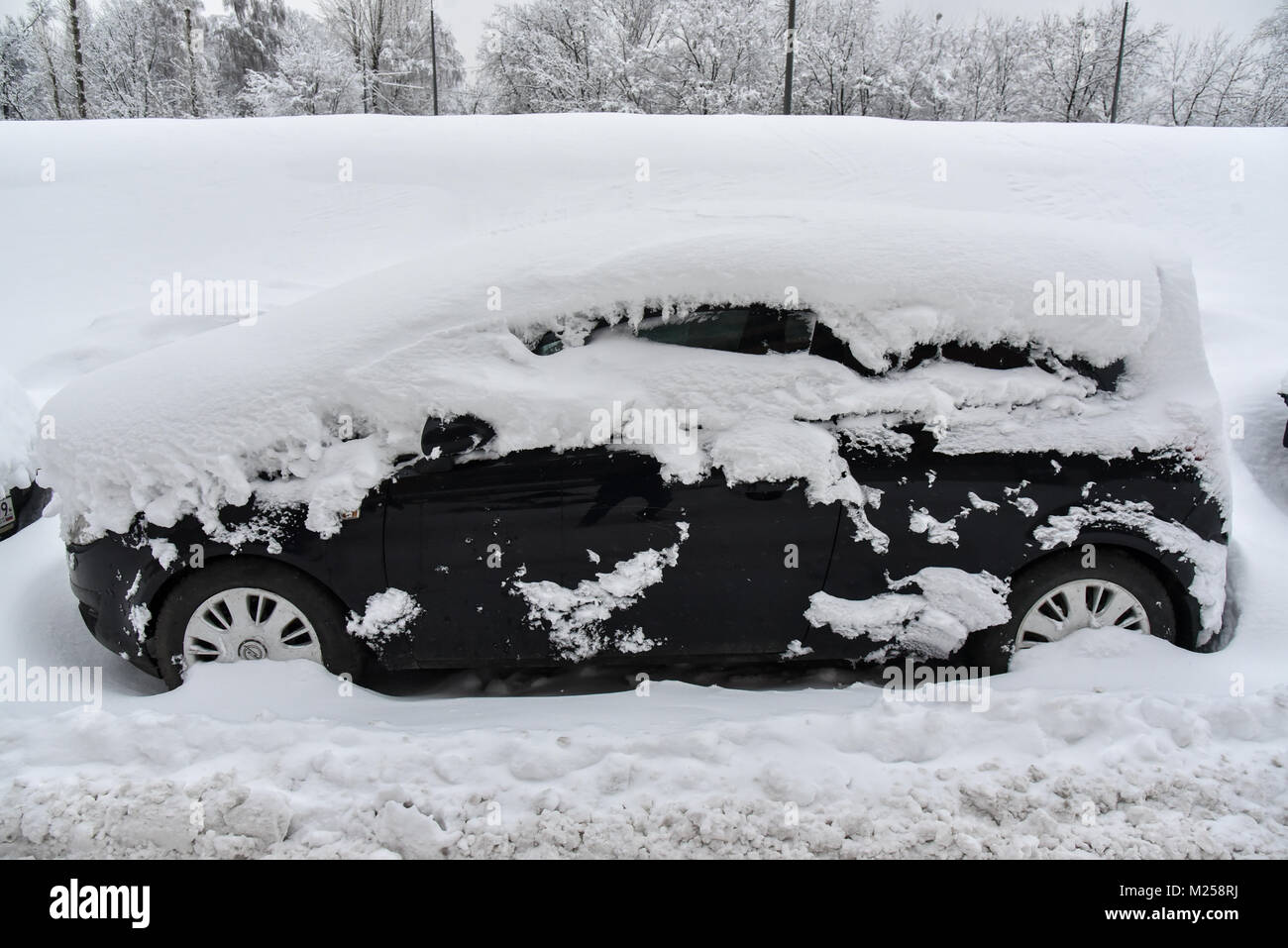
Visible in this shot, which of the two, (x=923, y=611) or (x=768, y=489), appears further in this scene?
(x=923, y=611)

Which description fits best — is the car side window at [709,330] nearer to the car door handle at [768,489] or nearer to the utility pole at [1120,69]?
the car door handle at [768,489]

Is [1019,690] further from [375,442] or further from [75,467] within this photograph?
[75,467]

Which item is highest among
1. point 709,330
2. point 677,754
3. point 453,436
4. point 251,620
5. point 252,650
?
point 709,330

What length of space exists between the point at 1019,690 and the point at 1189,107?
41.8m

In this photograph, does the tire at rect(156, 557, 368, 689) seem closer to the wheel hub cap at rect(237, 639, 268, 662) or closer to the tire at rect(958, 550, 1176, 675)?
the wheel hub cap at rect(237, 639, 268, 662)

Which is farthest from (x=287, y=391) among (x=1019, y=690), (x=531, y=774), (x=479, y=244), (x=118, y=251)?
(x=118, y=251)

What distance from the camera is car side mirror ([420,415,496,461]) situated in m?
3.02

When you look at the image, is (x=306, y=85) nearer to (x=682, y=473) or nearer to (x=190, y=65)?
(x=190, y=65)

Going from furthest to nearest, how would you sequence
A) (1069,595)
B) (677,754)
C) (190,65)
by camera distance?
(190,65), (1069,595), (677,754)

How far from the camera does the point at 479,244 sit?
3.76 metres

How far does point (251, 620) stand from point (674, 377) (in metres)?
1.87

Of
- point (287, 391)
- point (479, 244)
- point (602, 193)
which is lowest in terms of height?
point (287, 391)

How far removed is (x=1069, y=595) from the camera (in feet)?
10.7

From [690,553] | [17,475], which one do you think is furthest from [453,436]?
[17,475]
